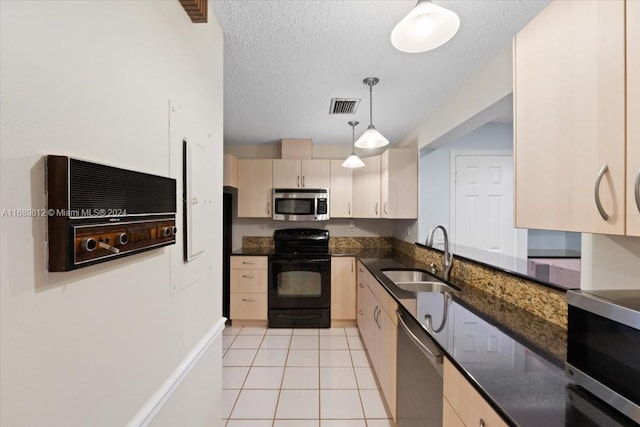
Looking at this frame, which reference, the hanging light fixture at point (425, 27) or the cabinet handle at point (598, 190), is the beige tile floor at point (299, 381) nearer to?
the cabinet handle at point (598, 190)

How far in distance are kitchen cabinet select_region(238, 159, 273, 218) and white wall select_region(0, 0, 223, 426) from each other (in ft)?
8.26

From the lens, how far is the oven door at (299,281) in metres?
3.47

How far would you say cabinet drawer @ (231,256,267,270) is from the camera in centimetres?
350

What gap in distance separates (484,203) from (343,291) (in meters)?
1.92

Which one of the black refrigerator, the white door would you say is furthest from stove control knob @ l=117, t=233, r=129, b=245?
the white door

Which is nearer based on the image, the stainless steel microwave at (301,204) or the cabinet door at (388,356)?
the cabinet door at (388,356)

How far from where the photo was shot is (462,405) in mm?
954

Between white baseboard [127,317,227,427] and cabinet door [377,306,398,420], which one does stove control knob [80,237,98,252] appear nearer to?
white baseboard [127,317,227,427]

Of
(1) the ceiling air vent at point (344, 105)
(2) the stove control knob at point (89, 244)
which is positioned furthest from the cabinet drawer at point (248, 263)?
(2) the stove control knob at point (89, 244)

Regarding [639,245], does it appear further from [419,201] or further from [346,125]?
[346,125]

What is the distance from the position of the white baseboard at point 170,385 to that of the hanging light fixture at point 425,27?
1.48m

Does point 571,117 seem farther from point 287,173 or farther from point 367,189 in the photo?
point 287,173

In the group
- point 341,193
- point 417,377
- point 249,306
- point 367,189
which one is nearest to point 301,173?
point 341,193

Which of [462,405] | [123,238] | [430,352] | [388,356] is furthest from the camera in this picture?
[388,356]
